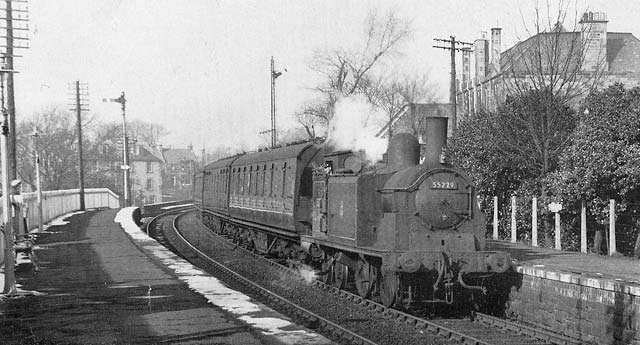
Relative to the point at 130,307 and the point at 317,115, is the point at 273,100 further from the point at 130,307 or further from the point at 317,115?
the point at 130,307

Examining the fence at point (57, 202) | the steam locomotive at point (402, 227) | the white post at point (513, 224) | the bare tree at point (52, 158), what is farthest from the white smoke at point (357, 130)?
the bare tree at point (52, 158)

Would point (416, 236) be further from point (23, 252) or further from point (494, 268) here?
point (23, 252)

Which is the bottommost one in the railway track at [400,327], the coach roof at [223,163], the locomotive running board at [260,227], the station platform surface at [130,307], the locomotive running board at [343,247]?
the railway track at [400,327]

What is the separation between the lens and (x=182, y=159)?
115m

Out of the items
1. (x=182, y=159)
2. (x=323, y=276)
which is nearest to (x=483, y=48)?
(x=323, y=276)

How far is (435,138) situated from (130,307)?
604cm

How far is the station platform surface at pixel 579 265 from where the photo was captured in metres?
11.1

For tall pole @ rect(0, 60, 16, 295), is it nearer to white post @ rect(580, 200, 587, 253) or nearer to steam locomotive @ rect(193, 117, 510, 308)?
steam locomotive @ rect(193, 117, 510, 308)

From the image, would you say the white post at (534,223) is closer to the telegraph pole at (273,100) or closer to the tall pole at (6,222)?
the tall pole at (6,222)

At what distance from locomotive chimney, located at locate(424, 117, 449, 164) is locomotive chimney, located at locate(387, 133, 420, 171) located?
1.76 feet

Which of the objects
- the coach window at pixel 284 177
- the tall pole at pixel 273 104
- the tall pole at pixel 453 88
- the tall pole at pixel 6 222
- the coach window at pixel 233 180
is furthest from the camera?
the tall pole at pixel 273 104

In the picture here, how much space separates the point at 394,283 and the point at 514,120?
11.0m

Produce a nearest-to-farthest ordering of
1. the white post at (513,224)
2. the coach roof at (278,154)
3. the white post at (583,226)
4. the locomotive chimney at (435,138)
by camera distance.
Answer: the locomotive chimney at (435,138)
the coach roof at (278,154)
the white post at (583,226)
the white post at (513,224)

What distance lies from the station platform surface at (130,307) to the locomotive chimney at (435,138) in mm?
3839
